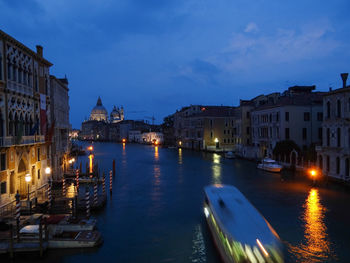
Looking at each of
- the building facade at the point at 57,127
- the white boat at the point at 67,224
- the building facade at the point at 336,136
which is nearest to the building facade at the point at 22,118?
the building facade at the point at 57,127

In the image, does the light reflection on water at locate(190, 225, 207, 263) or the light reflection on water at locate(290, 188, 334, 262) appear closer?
the light reflection on water at locate(190, 225, 207, 263)

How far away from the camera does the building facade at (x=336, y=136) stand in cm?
2655

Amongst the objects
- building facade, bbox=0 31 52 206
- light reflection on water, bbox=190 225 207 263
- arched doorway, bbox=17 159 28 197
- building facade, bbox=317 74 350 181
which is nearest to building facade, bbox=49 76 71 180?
building facade, bbox=0 31 52 206

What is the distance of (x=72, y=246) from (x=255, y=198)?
14.0 meters

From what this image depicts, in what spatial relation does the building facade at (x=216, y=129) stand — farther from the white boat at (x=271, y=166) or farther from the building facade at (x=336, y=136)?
the building facade at (x=336, y=136)

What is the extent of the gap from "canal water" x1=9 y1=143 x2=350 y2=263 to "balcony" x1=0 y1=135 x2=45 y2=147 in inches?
244

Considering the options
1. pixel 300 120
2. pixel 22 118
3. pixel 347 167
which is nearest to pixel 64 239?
pixel 22 118

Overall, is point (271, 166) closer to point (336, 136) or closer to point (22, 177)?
point (336, 136)

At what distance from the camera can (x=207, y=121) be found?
72.1 meters

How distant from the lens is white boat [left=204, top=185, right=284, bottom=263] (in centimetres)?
938

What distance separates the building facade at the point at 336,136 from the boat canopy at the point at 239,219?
1587cm

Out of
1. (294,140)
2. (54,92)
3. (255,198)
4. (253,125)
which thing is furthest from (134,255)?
(253,125)

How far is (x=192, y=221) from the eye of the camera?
1778 centimetres

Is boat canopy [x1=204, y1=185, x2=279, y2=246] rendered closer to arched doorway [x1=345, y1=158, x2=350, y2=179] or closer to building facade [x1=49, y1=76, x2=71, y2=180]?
building facade [x1=49, y1=76, x2=71, y2=180]
